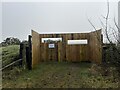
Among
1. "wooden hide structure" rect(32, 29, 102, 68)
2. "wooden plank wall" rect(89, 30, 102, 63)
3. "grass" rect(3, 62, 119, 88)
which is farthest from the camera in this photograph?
"wooden hide structure" rect(32, 29, 102, 68)

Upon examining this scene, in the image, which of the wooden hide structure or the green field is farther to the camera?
the wooden hide structure

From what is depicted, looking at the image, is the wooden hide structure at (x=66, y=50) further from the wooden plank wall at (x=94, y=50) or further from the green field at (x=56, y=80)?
the green field at (x=56, y=80)

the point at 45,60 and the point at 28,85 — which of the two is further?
the point at 45,60

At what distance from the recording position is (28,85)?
7035mm

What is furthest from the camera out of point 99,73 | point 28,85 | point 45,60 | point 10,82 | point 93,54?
point 45,60

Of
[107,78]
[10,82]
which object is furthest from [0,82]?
[107,78]

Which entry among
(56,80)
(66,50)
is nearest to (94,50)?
(66,50)

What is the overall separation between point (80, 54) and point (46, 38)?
2382 millimetres

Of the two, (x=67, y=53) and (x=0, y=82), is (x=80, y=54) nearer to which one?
(x=67, y=53)

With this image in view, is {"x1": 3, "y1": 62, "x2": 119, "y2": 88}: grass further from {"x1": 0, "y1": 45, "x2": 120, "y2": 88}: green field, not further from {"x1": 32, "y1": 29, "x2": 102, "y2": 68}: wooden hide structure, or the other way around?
{"x1": 32, "y1": 29, "x2": 102, "y2": 68}: wooden hide structure

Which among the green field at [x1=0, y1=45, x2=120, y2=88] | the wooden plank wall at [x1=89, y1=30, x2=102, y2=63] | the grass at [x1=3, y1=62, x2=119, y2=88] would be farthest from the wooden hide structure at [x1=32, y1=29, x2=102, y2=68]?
the grass at [x1=3, y1=62, x2=119, y2=88]

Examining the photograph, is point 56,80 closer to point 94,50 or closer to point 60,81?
point 60,81

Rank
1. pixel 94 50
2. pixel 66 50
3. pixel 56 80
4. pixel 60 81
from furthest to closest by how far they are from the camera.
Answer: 1. pixel 66 50
2. pixel 94 50
3. pixel 56 80
4. pixel 60 81

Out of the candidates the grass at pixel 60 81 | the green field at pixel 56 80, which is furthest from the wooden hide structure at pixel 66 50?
the grass at pixel 60 81
